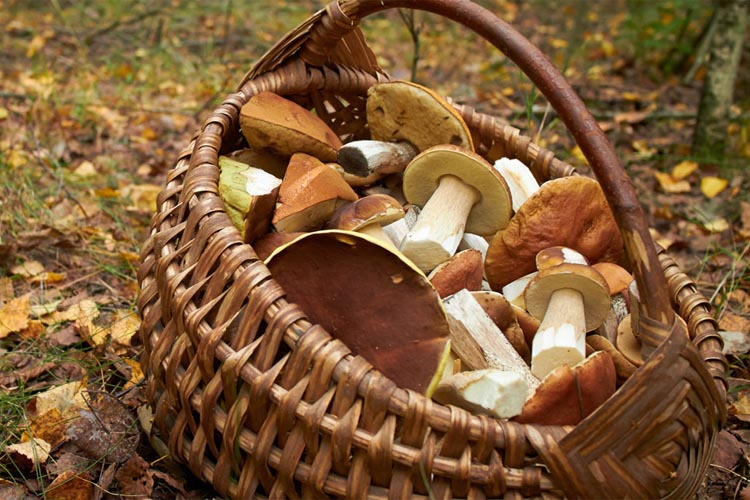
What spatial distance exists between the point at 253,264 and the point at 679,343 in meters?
0.69

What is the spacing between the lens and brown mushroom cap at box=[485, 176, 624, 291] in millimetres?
1537

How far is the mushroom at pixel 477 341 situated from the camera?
1.30 metres

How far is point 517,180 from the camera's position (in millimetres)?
1742

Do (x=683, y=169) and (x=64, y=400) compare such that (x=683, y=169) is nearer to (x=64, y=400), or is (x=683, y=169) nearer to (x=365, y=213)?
(x=365, y=213)

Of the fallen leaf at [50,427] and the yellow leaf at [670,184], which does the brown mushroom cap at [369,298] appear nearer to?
the fallen leaf at [50,427]

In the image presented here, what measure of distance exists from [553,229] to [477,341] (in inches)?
16.0

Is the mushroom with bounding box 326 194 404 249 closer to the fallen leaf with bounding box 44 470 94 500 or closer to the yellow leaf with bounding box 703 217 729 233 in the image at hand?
the fallen leaf with bounding box 44 470 94 500

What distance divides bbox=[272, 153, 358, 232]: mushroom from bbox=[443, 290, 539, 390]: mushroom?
38cm

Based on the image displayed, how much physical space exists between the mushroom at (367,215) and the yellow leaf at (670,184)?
181 cm

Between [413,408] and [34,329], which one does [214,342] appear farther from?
[34,329]

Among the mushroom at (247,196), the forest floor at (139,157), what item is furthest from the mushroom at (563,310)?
the mushroom at (247,196)

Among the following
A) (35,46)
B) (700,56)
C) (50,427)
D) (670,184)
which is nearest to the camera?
(50,427)

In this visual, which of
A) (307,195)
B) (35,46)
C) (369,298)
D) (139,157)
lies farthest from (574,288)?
(35,46)

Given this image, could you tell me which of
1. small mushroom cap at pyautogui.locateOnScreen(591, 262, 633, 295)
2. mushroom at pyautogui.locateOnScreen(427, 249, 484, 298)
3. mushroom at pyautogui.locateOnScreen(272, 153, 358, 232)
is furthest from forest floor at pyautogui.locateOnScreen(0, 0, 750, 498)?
mushroom at pyautogui.locateOnScreen(427, 249, 484, 298)
